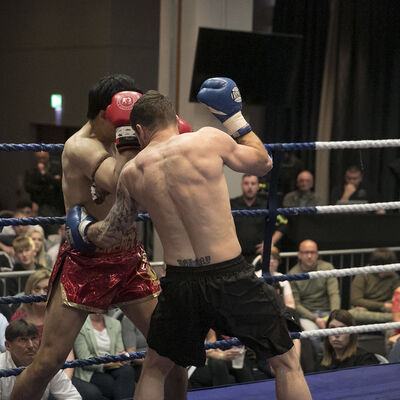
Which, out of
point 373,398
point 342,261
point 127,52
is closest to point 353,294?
point 342,261

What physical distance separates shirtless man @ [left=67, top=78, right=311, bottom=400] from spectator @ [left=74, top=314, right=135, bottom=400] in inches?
62.7

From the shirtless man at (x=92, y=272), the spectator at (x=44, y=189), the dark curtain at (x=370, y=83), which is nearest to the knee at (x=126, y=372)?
the shirtless man at (x=92, y=272)

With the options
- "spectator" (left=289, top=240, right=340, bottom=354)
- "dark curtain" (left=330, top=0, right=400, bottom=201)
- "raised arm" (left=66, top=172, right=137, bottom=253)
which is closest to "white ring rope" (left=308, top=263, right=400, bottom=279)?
"raised arm" (left=66, top=172, right=137, bottom=253)

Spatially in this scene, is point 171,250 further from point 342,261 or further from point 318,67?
point 318,67

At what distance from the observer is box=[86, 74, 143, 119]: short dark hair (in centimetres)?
221

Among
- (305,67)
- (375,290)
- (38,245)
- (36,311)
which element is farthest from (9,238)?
(305,67)

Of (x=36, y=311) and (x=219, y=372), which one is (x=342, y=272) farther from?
(x=36, y=311)

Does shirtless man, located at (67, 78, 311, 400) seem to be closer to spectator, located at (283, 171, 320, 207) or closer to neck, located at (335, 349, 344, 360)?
neck, located at (335, 349, 344, 360)

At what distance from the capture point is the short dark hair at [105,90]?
221 cm

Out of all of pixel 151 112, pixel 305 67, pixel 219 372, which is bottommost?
pixel 219 372

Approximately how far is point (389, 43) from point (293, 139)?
138 centimetres

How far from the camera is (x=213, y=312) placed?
6.66 feet

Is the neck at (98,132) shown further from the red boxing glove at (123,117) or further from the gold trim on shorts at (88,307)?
the gold trim on shorts at (88,307)

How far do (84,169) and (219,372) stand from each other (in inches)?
81.9
